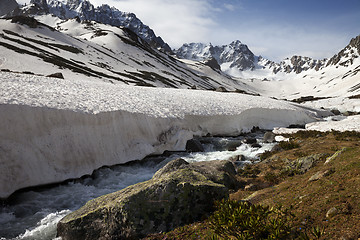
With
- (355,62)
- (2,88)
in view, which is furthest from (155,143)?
(355,62)

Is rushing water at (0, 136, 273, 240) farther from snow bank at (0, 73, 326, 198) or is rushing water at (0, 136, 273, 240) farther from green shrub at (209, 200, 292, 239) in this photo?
green shrub at (209, 200, 292, 239)

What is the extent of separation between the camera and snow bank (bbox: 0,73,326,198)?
9.57 metres

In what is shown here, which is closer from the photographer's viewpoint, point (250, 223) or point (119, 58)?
point (250, 223)

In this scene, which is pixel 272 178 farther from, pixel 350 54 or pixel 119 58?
pixel 350 54

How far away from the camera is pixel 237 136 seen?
21.7 metres

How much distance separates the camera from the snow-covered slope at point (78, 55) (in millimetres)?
39062

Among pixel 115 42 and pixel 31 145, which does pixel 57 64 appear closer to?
pixel 31 145

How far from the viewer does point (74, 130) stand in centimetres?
1189

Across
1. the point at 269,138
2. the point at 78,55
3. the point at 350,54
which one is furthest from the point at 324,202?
the point at 350,54

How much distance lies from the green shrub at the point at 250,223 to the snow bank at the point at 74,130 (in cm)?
883

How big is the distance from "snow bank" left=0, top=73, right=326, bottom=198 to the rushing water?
460 mm

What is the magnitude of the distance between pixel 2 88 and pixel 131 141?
8.09 metres

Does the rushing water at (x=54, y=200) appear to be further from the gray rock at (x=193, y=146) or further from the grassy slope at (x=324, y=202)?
the grassy slope at (x=324, y=202)

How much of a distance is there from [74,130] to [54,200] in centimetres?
408
